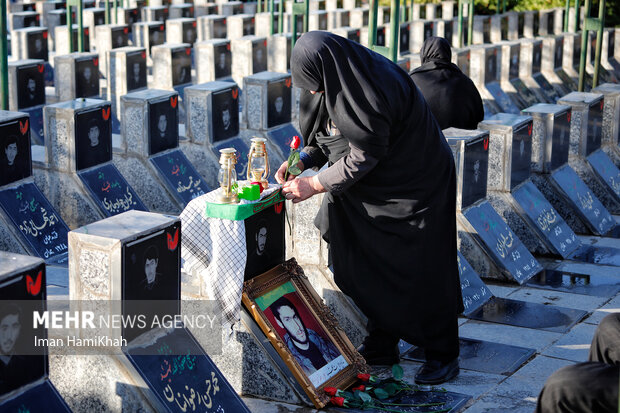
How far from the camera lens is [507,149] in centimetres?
818

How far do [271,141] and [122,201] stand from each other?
2.12 meters

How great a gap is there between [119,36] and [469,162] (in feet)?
30.2

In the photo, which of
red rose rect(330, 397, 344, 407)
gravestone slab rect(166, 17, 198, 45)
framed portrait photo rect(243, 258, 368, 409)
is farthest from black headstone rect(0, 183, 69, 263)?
gravestone slab rect(166, 17, 198, 45)

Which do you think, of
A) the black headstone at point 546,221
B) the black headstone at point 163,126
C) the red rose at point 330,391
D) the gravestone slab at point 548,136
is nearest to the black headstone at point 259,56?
the black headstone at point 163,126

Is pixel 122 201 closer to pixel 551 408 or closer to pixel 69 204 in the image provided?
pixel 69 204

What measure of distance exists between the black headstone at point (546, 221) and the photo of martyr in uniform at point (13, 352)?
4.99m

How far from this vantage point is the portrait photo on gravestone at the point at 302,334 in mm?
5309

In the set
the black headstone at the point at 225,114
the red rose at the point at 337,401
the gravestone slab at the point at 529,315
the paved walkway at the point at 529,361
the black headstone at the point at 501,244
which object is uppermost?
the black headstone at the point at 225,114

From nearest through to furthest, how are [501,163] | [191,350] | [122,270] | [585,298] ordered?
[122,270], [191,350], [585,298], [501,163]

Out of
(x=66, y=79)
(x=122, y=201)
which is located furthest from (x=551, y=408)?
(x=66, y=79)

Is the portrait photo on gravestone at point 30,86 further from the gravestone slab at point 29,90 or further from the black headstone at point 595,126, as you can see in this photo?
the black headstone at point 595,126

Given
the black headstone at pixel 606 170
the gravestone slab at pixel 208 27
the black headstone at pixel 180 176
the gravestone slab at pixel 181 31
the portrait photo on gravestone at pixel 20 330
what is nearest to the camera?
the portrait photo on gravestone at pixel 20 330

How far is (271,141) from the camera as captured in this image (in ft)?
33.7

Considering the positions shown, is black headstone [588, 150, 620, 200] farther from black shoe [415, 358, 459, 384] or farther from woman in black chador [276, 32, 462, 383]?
black shoe [415, 358, 459, 384]
